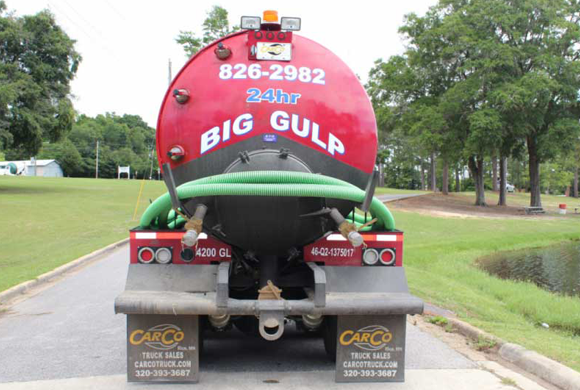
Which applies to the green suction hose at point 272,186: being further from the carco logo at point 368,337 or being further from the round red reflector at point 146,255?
the carco logo at point 368,337

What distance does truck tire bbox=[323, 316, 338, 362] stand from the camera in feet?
15.8

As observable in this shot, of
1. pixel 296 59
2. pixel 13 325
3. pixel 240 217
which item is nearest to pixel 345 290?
pixel 240 217

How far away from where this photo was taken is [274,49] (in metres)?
4.49

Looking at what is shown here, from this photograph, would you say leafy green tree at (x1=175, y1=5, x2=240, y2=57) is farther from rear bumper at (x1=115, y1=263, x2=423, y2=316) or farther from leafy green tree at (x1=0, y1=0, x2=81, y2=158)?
rear bumper at (x1=115, y1=263, x2=423, y2=316)

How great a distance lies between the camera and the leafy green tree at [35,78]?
1280 inches

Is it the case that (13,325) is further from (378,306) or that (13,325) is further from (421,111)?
(421,111)

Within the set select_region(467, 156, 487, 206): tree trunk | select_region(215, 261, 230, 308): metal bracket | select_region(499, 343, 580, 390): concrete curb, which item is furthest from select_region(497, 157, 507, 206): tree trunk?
select_region(215, 261, 230, 308): metal bracket

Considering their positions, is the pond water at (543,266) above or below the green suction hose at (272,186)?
below

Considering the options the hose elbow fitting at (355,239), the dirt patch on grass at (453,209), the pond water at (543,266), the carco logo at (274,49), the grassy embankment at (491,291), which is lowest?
the pond water at (543,266)

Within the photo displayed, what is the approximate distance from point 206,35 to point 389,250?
2921 cm

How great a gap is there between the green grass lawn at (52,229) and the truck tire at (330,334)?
6.41 metres

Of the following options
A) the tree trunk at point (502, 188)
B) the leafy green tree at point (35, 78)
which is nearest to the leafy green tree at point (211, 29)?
the leafy green tree at point (35, 78)

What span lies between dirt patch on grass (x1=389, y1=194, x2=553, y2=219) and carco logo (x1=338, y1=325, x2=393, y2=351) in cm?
2658

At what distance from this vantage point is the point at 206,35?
104 feet
